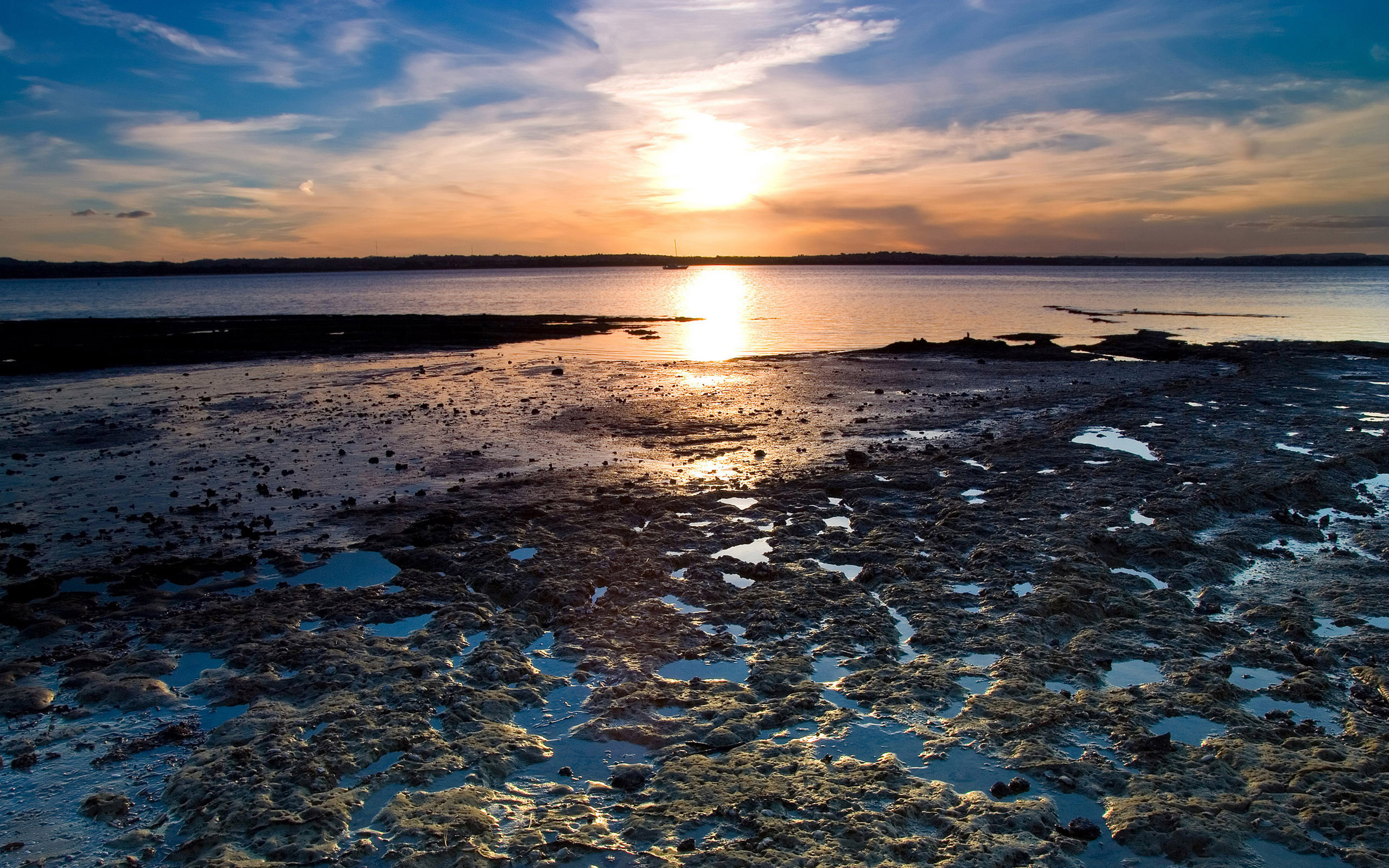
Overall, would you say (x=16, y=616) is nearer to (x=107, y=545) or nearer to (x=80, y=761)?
(x=107, y=545)

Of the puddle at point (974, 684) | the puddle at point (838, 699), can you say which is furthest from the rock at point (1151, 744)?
the puddle at point (838, 699)

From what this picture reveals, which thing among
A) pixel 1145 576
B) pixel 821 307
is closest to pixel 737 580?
pixel 1145 576

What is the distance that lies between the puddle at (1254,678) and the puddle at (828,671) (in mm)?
3354

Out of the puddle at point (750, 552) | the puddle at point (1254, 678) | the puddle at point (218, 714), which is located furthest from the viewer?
the puddle at point (750, 552)

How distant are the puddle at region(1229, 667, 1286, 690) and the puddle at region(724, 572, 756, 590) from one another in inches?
188

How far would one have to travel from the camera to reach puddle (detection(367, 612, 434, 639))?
814cm

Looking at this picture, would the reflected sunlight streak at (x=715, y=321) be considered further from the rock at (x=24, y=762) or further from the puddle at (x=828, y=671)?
the rock at (x=24, y=762)

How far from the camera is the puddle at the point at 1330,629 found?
25.3ft

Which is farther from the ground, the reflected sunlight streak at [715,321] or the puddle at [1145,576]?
the reflected sunlight streak at [715,321]

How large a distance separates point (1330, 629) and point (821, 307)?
68.7 m

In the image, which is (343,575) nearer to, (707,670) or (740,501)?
(707,670)

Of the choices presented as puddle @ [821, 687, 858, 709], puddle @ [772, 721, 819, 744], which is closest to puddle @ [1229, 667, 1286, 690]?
puddle @ [821, 687, 858, 709]

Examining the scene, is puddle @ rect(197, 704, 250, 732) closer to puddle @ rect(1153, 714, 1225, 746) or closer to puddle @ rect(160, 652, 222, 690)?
puddle @ rect(160, 652, 222, 690)

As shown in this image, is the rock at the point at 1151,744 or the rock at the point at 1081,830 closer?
the rock at the point at 1081,830
